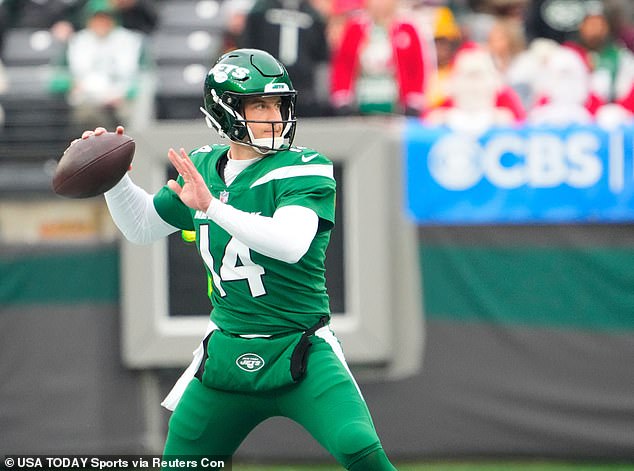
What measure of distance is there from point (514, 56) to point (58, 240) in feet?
13.3

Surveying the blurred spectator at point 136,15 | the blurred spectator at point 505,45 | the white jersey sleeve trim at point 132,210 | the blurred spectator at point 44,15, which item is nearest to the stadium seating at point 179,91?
the blurred spectator at point 136,15

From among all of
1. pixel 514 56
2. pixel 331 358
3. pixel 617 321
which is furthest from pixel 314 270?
pixel 514 56

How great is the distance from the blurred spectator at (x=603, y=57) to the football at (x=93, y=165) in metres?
4.70

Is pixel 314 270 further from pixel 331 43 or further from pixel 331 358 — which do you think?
pixel 331 43

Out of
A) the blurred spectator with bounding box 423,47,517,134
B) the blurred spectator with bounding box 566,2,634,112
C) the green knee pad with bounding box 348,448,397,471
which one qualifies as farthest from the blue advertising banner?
the green knee pad with bounding box 348,448,397,471

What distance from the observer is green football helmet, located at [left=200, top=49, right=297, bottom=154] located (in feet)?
14.0

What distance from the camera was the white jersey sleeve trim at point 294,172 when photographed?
13.7 feet

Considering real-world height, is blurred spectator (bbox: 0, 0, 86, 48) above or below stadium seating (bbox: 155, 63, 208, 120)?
above

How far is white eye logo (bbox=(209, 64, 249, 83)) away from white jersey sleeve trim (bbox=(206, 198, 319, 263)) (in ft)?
1.68

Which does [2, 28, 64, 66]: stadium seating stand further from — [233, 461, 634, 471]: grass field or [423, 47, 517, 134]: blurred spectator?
[233, 461, 634, 471]: grass field

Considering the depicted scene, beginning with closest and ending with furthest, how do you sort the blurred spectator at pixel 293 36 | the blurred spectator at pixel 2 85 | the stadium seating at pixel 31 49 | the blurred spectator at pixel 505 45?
the blurred spectator at pixel 2 85 → the blurred spectator at pixel 293 36 → the blurred spectator at pixel 505 45 → the stadium seating at pixel 31 49

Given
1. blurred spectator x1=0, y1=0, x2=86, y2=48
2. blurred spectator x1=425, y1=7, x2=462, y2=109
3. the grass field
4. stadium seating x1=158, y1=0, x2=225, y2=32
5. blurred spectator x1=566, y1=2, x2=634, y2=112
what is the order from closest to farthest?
the grass field → blurred spectator x1=425, y1=7, x2=462, y2=109 → blurred spectator x1=566, y1=2, x2=634, y2=112 → stadium seating x1=158, y1=0, x2=225, y2=32 → blurred spectator x1=0, y1=0, x2=86, y2=48

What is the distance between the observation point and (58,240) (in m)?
6.96

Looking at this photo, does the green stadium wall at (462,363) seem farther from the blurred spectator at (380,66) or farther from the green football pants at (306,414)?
the green football pants at (306,414)
